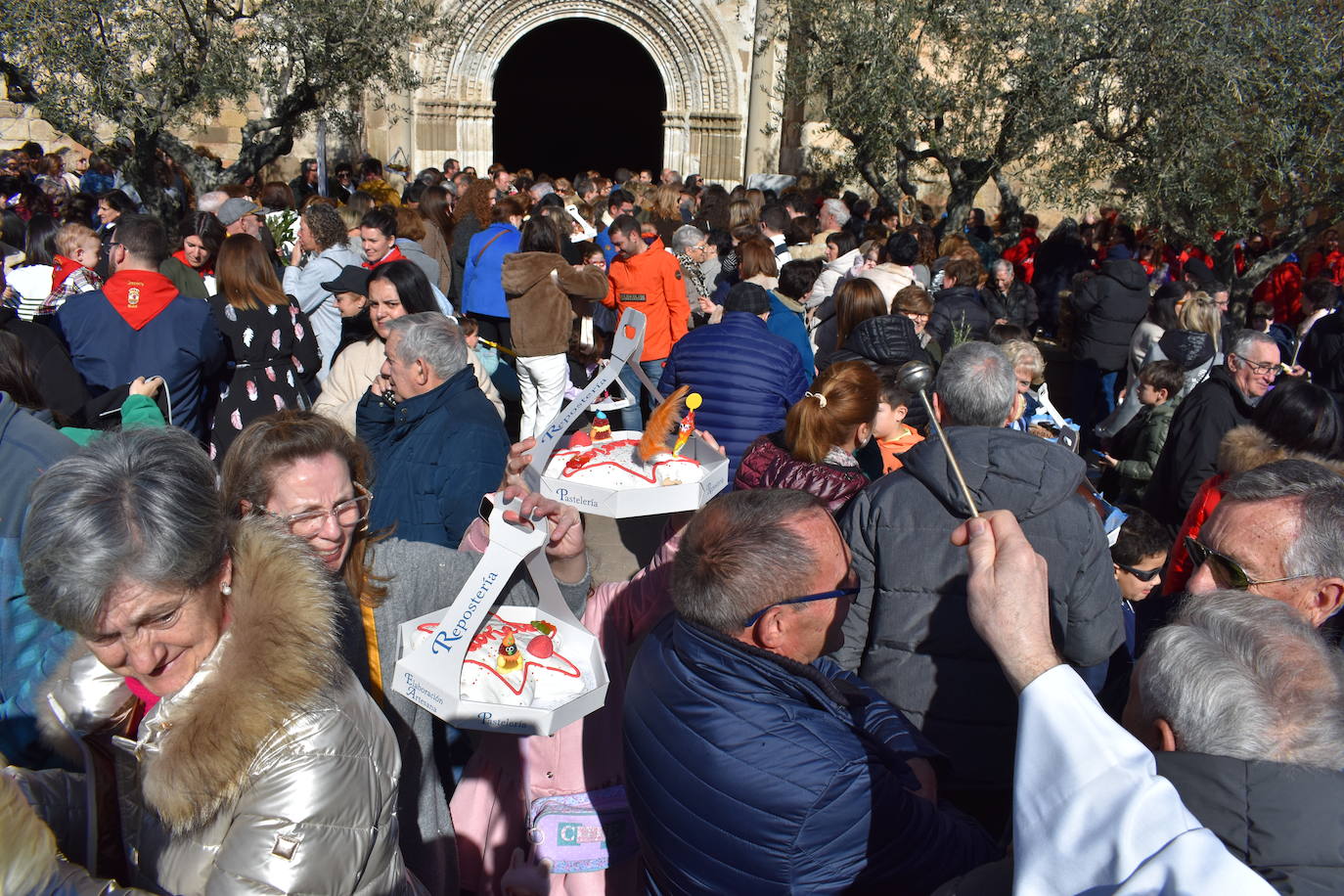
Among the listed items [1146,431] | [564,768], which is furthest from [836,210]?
[564,768]

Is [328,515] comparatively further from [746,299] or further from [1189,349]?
[1189,349]

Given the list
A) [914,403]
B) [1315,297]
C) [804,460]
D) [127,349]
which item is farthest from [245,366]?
[1315,297]

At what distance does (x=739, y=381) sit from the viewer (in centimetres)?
431

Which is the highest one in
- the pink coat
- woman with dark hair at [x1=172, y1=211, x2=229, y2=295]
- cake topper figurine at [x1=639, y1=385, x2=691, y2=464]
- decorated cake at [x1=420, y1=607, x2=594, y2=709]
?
woman with dark hair at [x1=172, y1=211, x2=229, y2=295]

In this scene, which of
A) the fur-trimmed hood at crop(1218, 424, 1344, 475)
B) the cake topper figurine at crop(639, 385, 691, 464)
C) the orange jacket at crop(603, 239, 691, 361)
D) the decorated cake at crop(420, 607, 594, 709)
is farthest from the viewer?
the orange jacket at crop(603, 239, 691, 361)

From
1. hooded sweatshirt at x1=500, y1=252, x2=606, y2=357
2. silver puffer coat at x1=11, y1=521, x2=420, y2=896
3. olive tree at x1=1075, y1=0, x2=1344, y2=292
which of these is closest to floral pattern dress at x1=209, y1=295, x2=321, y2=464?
hooded sweatshirt at x1=500, y1=252, x2=606, y2=357

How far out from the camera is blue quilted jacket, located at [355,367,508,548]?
3268 mm

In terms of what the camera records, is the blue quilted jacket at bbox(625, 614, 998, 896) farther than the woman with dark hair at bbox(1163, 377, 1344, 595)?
No

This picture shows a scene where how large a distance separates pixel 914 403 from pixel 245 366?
3151 mm

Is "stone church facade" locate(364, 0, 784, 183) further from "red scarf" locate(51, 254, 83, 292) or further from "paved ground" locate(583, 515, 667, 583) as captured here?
"paved ground" locate(583, 515, 667, 583)

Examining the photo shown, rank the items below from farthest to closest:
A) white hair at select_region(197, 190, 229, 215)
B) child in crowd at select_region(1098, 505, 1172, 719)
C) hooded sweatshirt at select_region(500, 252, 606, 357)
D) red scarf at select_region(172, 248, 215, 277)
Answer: white hair at select_region(197, 190, 229, 215) → red scarf at select_region(172, 248, 215, 277) → hooded sweatshirt at select_region(500, 252, 606, 357) → child in crowd at select_region(1098, 505, 1172, 719)

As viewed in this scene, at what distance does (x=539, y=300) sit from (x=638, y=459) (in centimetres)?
341

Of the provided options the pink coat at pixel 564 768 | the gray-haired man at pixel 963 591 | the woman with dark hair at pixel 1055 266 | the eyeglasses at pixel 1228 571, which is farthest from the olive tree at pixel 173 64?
the eyeglasses at pixel 1228 571

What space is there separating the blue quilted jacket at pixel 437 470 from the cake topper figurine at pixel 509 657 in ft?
3.88
